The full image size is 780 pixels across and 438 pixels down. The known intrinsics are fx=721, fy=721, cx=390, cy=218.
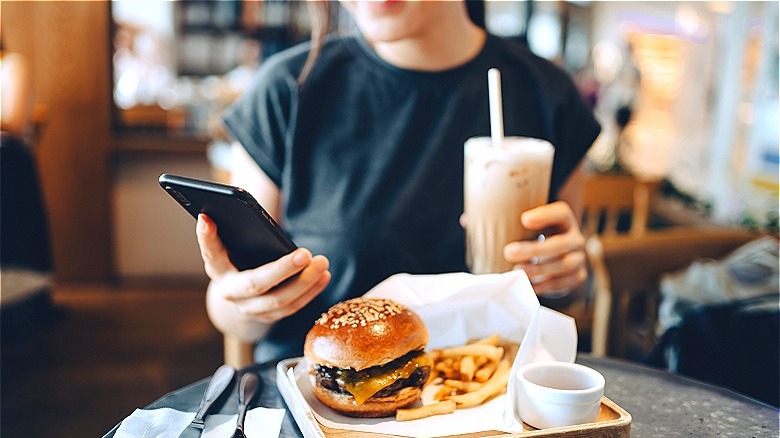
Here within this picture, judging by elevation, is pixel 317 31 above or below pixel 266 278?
above

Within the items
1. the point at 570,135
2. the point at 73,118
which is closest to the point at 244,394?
the point at 570,135

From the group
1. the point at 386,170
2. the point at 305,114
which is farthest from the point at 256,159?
the point at 386,170

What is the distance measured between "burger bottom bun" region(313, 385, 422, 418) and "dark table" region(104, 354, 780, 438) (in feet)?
0.22

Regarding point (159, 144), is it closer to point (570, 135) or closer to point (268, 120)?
point (268, 120)

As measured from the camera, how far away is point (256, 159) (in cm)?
148

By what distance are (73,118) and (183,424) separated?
4364 millimetres

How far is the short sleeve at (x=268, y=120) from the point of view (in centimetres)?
148

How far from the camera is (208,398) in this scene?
42.8 inches

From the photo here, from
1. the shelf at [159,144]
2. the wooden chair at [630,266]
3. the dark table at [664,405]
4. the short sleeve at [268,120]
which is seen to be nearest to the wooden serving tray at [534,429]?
the dark table at [664,405]

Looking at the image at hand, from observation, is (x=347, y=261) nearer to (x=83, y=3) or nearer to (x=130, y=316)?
(x=130, y=316)

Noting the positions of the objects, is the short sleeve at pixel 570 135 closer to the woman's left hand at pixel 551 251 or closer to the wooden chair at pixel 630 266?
the woman's left hand at pixel 551 251

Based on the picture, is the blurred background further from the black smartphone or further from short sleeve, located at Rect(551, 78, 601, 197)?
the black smartphone

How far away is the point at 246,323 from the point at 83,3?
13.2 ft

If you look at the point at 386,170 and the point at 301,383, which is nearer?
the point at 301,383
